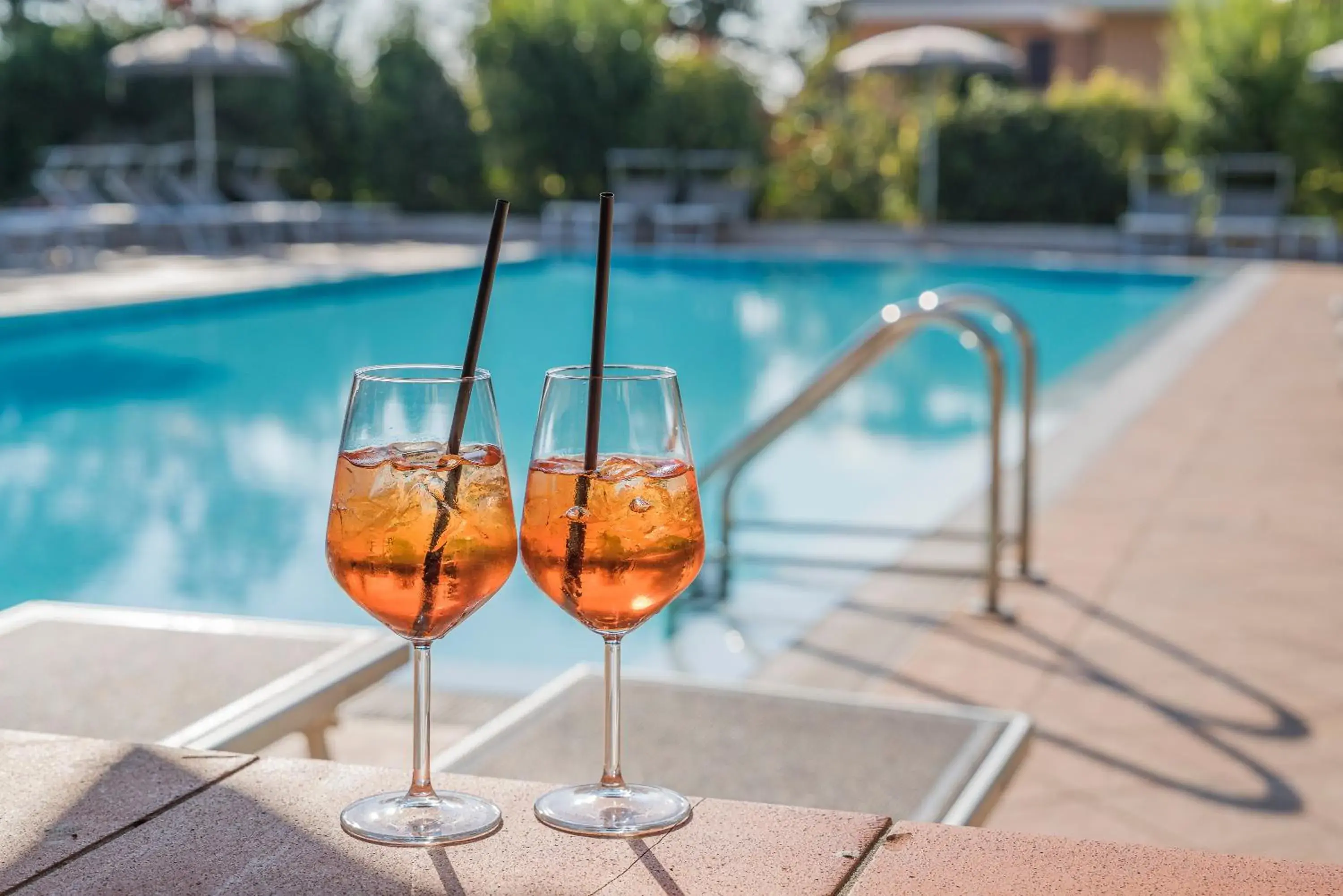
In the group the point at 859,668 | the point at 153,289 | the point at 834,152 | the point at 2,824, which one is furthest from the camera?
the point at 834,152

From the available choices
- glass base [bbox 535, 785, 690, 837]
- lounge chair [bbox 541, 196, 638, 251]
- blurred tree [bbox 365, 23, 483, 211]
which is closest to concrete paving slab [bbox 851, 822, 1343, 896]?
glass base [bbox 535, 785, 690, 837]

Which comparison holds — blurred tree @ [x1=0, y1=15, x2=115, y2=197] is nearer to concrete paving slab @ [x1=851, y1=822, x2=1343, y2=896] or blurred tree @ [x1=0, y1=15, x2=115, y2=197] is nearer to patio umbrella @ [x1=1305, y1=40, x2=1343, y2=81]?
patio umbrella @ [x1=1305, y1=40, x2=1343, y2=81]

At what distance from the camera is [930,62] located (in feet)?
58.3

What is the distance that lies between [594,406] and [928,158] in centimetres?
1776

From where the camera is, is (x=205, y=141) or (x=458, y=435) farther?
(x=205, y=141)

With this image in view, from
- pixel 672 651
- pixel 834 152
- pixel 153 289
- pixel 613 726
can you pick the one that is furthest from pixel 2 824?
pixel 834 152

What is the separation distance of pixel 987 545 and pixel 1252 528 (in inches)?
45.0

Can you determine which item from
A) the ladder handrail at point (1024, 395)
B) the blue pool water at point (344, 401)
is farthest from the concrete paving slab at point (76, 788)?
the ladder handrail at point (1024, 395)

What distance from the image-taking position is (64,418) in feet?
27.0

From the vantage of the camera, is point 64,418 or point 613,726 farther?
point 64,418

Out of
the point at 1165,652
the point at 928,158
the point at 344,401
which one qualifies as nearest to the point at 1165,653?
the point at 1165,652

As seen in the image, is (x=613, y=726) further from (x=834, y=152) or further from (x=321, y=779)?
(x=834, y=152)

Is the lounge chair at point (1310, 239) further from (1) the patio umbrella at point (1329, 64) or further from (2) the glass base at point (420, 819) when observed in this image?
(2) the glass base at point (420, 819)

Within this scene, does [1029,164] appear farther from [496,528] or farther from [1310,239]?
[496,528]
